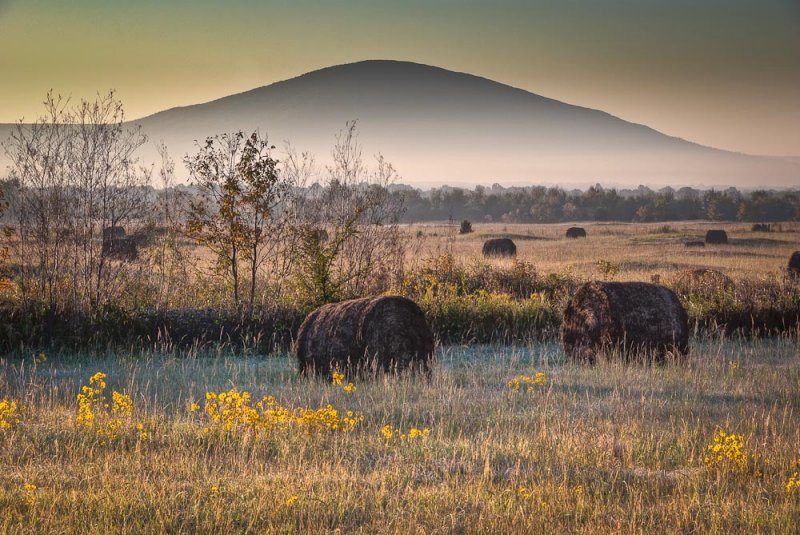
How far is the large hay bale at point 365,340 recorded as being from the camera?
39.2ft

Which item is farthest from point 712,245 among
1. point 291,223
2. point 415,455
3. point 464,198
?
point 464,198

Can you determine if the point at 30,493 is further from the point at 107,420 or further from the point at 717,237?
the point at 717,237

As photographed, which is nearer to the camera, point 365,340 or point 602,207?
point 365,340

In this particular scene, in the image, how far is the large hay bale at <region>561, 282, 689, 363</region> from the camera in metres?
13.0

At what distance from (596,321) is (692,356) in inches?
69.9

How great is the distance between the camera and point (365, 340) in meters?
12.0

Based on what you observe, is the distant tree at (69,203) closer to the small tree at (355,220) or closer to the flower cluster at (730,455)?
the small tree at (355,220)

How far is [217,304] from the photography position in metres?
16.6

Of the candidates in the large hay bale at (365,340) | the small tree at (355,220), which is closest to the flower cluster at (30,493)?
the large hay bale at (365,340)

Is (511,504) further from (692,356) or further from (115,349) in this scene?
(115,349)

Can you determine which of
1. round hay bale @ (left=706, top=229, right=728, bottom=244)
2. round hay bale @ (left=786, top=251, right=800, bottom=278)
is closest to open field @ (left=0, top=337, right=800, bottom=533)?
round hay bale @ (left=786, top=251, right=800, bottom=278)

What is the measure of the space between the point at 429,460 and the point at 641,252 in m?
36.7

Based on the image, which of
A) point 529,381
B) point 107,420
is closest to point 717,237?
point 529,381

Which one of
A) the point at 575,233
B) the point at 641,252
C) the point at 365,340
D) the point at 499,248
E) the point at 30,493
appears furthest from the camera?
the point at 575,233
